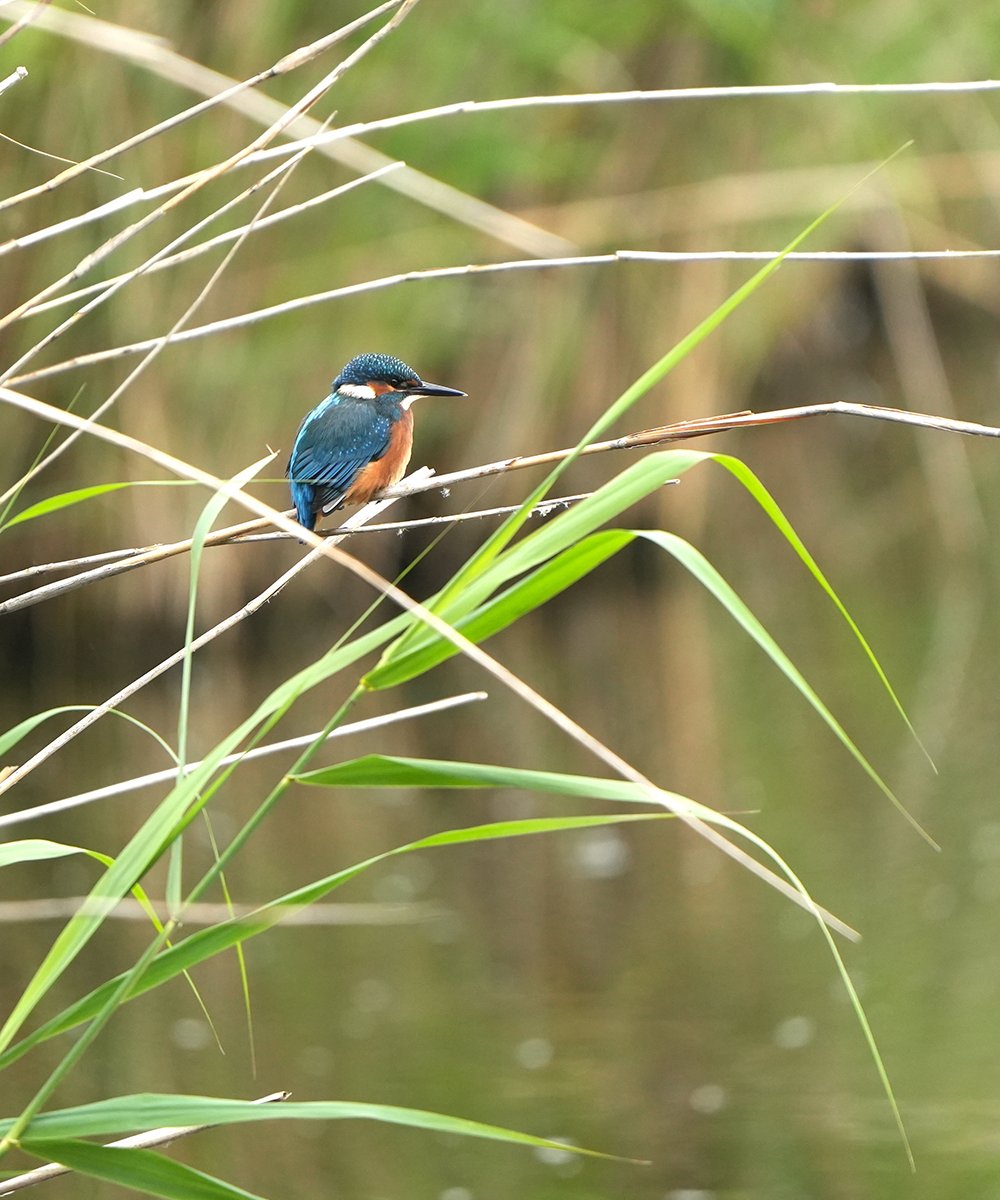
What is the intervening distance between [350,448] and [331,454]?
32 mm

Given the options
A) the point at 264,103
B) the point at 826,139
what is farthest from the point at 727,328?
the point at 264,103

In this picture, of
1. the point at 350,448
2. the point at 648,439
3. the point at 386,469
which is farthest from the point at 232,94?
the point at 386,469

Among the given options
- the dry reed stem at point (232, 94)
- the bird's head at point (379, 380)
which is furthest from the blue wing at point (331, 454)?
the dry reed stem at point (232, 94)

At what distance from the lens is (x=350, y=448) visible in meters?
2.72

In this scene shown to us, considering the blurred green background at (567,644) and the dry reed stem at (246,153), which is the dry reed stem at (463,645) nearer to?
the dry reed stem at (246,153)

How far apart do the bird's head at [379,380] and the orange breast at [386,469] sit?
60 mm

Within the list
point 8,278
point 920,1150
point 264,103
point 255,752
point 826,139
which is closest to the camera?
point 255,752

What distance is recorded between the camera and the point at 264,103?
72.0 inches

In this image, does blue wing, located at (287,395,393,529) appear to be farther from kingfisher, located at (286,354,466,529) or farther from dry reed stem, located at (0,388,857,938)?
dry reed stem, located at (0,388,857,938)

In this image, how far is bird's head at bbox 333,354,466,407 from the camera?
2.97m

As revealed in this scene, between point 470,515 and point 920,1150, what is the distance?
2.25m

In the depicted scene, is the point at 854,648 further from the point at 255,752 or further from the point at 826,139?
the point at 255,752

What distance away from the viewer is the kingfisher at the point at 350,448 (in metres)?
2.72

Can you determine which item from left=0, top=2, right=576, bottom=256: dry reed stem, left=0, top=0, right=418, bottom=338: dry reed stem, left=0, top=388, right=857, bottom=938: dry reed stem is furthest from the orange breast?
left=0, top=388, right=857, bottom=938: dry reed stem
